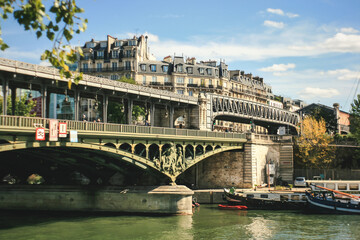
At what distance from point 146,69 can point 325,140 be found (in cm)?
3818

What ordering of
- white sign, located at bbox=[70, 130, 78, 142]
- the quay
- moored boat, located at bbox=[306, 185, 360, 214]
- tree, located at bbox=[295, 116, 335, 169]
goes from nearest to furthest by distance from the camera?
white sign, located at bbox=[70, 130, 78, 142] → the quay → moored boat, located at bbox=[306, 185, 360, 214] → tree, located at bbox=[295, 116, 335, 169]

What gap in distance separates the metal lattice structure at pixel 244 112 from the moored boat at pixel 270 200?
15.1 metres

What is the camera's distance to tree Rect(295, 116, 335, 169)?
73.1 metres

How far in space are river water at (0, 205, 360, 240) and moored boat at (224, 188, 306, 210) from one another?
2.49 metres

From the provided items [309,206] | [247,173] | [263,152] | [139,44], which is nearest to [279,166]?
[263,152]

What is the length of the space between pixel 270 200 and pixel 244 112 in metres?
30.2

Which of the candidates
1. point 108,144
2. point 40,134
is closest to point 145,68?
point 108,144

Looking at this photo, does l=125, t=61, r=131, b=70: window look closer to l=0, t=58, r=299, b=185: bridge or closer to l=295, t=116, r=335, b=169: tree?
l=0, t=58, r=299, b=185: bridge

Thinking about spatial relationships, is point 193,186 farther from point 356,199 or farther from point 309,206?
point 356,199

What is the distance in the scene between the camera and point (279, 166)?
6731 cm

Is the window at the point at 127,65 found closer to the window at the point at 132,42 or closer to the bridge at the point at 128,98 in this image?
the window at the point at 132,42

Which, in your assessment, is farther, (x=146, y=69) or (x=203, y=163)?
(x=146, y=69)

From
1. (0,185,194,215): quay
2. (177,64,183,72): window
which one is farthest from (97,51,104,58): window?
(0,185,194,215): quay

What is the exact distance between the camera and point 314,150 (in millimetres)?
74188
